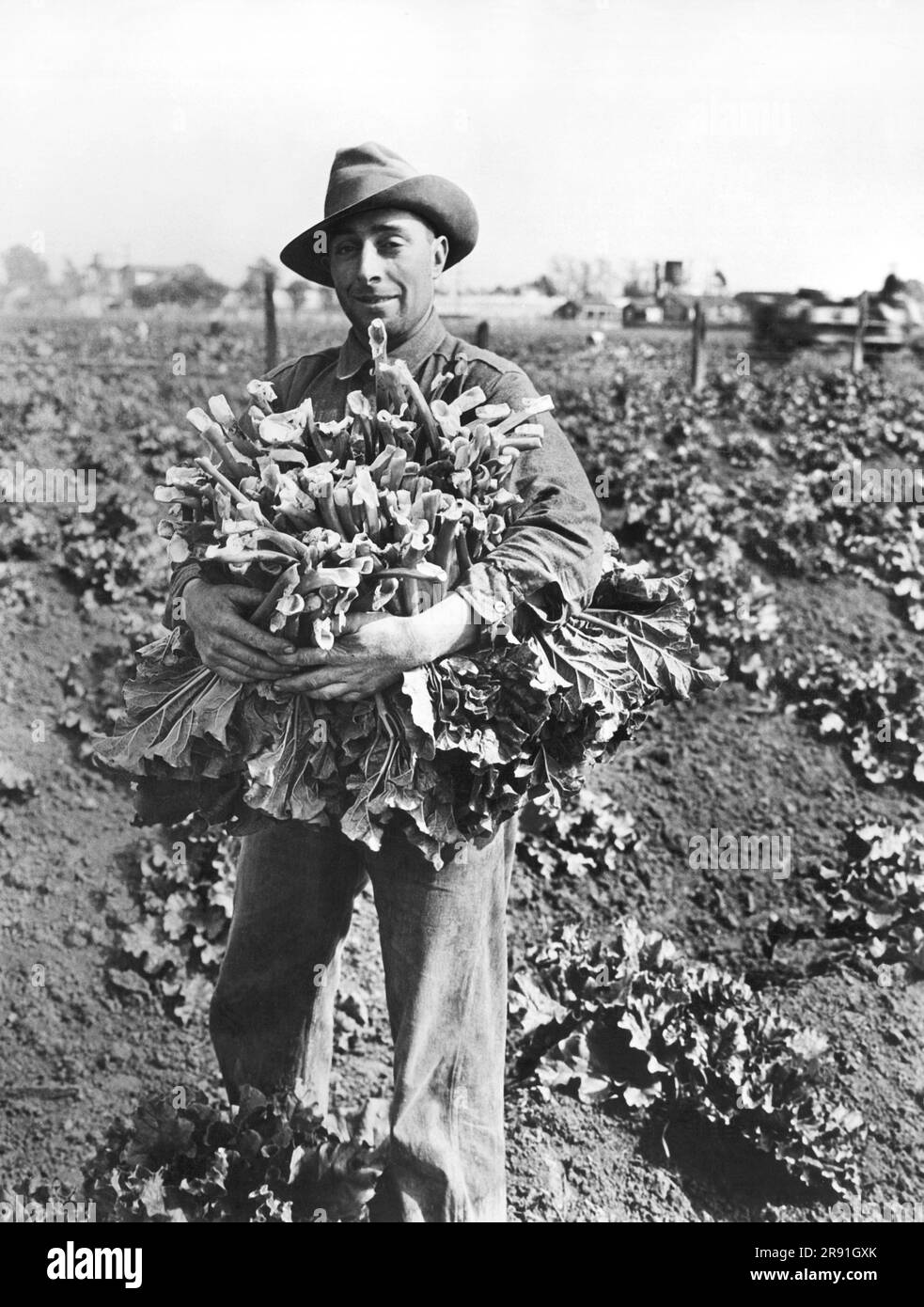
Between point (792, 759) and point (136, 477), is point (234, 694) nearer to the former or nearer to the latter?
point (792, 759)

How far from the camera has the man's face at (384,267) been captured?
2684 mm

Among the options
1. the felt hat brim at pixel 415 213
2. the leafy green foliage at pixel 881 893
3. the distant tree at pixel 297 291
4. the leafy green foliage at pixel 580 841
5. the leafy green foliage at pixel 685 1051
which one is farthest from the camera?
the distant tree at pixel 297 291

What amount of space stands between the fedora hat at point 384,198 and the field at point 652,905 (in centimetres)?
173

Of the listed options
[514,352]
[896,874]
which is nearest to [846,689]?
[896,874]

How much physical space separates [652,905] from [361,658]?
2662mm

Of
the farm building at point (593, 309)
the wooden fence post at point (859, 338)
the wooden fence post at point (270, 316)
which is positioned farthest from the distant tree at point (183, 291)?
the wooden fence post at point (859, 338)

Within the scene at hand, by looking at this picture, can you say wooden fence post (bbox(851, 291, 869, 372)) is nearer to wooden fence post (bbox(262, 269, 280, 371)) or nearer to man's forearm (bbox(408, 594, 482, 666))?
wooden fence post (bbox(262, 269, 280, 371))

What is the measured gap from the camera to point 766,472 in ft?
27.6

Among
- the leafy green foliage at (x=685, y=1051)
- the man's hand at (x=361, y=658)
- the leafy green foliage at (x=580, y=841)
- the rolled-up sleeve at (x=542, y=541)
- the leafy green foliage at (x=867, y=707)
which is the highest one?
the rolled-up sleeve at (x=542, y=541)

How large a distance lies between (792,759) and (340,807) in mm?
3286

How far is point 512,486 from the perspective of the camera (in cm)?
267

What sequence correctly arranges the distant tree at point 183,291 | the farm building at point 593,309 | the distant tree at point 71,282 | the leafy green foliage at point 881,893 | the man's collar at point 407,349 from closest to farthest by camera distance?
1. the man's collar at point 407,349
2. the leafy green foliage at point 881,893
3. the farm building at point 593,309
4. the distant tree at point 183,291
5. the distant tree at point 71,282

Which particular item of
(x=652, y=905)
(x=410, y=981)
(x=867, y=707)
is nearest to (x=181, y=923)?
(x=652, y=905)

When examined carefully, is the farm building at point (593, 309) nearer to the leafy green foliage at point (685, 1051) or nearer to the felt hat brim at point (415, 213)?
the leafy green foliage at point (685, 1051)
